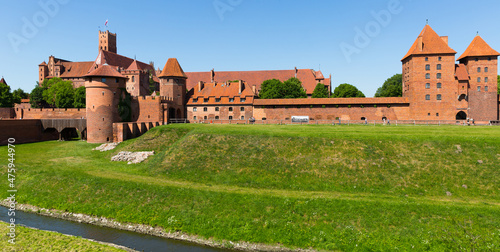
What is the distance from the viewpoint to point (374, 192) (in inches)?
877

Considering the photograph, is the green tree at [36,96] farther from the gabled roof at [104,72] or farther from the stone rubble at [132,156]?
the stone rubble at [132,156]

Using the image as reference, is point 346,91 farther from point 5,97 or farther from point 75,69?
point 5,97

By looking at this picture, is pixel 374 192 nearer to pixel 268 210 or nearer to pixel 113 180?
pixel 268 210

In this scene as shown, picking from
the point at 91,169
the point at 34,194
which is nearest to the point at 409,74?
the point at 91,169

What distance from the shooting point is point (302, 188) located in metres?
23.7

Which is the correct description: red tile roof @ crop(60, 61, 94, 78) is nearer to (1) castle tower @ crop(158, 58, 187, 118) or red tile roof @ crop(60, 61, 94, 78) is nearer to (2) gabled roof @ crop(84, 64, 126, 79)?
(1) castle tower @ crop(158, 58, 187, 118)

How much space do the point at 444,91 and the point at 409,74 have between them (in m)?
6.40

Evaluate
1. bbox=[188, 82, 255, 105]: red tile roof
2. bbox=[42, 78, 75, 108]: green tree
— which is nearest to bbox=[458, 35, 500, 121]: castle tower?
bbox=[188, 82, 255, 105]: red tile roof

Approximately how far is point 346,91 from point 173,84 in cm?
4130

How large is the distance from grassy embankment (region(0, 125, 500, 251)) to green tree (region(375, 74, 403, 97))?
50273 mm

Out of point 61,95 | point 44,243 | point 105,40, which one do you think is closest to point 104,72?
point 44,243

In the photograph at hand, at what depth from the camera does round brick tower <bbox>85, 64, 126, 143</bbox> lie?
43312 millimetres

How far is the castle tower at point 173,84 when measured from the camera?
55.6 metres

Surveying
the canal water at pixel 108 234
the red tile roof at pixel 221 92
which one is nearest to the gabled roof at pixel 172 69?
the red tile roof at pixel 221 92
